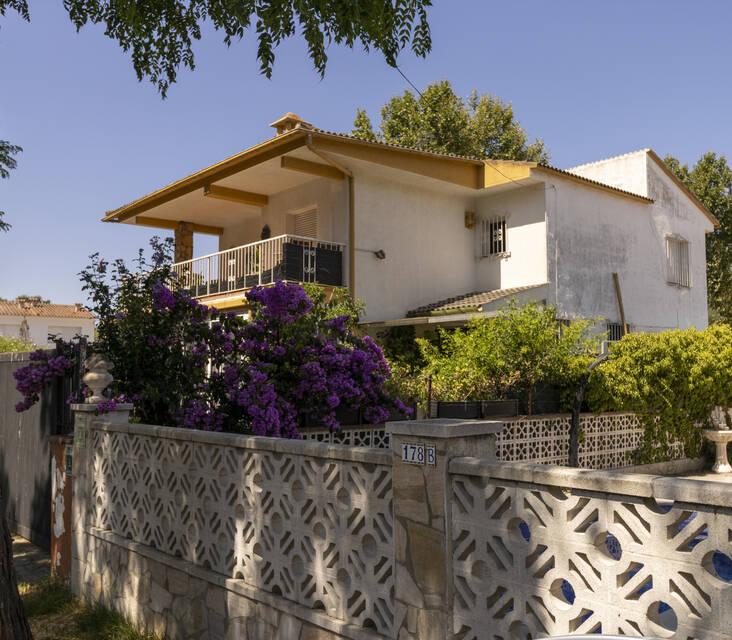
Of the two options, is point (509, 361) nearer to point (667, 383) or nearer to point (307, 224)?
point (667, 383)

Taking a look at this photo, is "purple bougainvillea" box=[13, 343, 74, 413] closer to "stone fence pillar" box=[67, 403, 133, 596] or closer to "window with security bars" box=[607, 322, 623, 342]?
"stone fence pillar" box=[67, 403, 133, 596]

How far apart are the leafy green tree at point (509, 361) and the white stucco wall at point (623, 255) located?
4668 mm

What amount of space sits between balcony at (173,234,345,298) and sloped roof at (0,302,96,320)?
37.5m

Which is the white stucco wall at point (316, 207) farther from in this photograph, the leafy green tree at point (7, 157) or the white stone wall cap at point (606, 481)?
the white stone wall cap at point (606, 481)

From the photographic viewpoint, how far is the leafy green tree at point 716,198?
30.7m

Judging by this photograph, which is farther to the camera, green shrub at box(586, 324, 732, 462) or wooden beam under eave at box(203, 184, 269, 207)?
wooden beam under eave at box(203, 184, 269, 207)

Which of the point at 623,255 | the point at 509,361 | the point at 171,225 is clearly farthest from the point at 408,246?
the point at 171,225

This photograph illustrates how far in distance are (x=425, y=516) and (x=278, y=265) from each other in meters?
12.7

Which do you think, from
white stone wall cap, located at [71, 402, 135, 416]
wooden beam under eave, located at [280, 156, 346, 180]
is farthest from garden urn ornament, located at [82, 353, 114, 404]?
wooden beam under eave, located at [280, 156, 346, 180]

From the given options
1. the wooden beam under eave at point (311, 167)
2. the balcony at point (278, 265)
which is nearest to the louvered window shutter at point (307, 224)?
the balcony at point (278, 265)

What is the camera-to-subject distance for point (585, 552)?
2.74 meters

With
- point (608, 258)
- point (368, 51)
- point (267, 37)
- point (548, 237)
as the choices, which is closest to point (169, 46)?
point (267, 37)

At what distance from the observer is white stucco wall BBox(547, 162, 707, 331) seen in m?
17.5

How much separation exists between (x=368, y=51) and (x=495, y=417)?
289 inches
